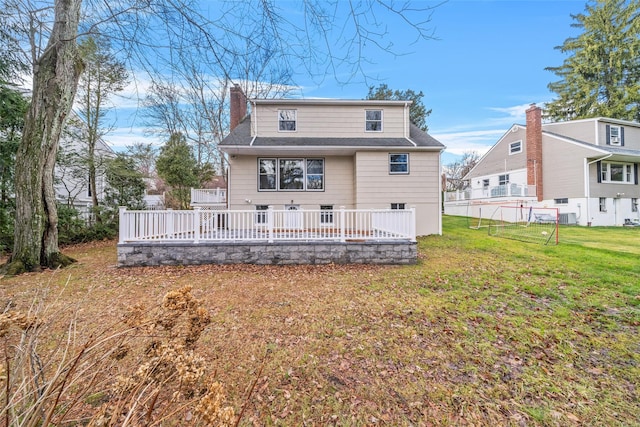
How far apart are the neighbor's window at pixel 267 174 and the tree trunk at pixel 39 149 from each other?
6.27 m

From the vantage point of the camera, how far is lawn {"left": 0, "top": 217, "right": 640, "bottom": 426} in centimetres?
247

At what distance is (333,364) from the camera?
10.0 feet

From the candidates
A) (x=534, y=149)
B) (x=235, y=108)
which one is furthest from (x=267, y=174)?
(x=534, y=149)

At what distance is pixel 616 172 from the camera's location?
55.8ft

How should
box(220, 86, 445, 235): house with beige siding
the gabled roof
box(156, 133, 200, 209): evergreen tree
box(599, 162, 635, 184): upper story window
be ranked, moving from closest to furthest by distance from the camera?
1. the gabled roof
2. box(220, 86, 445, 235): house with beige siding
3. box(156, 133, 200, 209): evergreen tree
4. box(599, 162, 635, 184): upper story window

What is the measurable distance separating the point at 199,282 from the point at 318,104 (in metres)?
9.31

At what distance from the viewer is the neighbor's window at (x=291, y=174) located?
1166 centimetres

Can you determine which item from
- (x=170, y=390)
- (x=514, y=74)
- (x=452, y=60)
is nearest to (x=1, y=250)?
(x=170, y=390)

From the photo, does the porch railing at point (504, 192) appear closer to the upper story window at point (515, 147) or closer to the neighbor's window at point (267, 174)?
the upper story window at point (515, 147)

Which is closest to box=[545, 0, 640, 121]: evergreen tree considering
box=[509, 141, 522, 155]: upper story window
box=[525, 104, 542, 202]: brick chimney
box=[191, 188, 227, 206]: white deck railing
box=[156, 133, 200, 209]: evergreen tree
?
box=[509, 141, 522, 155]: upper story window

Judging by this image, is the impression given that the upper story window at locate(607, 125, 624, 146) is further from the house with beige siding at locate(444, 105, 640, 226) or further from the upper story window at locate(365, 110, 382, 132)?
the upper story window at locate(365, 110, 382, 132)

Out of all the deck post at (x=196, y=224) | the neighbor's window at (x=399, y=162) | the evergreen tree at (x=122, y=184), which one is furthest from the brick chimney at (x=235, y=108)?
the neighbor's window at (x=399, y=162)

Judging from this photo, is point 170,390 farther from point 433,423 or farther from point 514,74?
point 514,74

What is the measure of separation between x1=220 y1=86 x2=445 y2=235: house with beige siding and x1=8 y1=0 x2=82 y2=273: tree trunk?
503 centimetres
